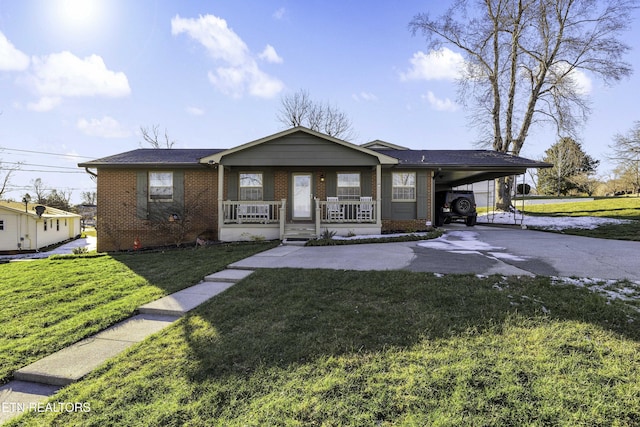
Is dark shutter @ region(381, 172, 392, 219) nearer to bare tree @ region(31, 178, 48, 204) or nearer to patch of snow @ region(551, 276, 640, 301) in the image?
patch of snow @ region(551, 276, 640, 301)

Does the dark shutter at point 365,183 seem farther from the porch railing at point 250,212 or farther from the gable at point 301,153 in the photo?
the porch railing at point 250,212

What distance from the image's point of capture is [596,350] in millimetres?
2662

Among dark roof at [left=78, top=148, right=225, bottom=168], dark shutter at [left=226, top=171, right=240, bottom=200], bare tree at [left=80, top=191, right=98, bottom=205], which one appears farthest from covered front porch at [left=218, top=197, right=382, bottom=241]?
bare tree at [left=80, top=191, right=98, bottom=205]

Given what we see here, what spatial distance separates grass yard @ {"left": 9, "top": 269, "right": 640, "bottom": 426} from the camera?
6.81 ft

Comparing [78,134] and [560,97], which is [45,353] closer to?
[560,97]

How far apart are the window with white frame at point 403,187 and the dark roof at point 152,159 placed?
7559 mm

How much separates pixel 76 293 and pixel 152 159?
798cm

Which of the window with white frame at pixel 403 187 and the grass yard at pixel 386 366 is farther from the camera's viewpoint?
the window with white frame at pixel 403 187

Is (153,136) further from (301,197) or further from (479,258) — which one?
(479,258)

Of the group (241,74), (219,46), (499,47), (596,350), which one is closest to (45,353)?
(596,350)

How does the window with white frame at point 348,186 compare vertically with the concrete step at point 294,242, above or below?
above

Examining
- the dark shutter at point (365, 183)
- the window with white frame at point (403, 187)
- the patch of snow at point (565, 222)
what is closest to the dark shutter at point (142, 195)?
the dark shutter at point (365, 183)

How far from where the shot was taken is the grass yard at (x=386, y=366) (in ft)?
6.81

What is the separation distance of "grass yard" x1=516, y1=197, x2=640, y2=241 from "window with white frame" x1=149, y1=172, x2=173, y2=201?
15.1 m
